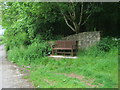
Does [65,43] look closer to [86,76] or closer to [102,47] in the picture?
[102,47]

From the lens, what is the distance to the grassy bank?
4.28m

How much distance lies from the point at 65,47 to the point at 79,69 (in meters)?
3.00

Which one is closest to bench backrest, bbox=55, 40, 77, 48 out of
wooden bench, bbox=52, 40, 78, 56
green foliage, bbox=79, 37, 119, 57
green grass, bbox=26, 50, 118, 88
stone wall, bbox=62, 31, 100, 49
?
wooden bench, bbox=52, 40, 78, 56

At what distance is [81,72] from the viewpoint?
5379 mm

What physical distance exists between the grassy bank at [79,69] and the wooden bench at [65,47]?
46 centimetres

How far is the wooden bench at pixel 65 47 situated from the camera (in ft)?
26.9

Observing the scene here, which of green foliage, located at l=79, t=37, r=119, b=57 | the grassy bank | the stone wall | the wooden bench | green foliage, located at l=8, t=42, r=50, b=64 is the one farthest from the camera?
green foliage, located at l=8, t=42, r=50, b=64

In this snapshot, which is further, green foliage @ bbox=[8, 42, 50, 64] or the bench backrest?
green foliage @ bbox=[8, 42, 50, 64]

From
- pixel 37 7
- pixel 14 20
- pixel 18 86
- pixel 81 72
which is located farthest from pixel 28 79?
pixel 14 20

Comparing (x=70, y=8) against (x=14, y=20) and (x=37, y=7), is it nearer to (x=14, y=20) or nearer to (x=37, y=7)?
(x=37, y=7)

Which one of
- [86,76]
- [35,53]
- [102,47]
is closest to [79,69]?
[86,76]

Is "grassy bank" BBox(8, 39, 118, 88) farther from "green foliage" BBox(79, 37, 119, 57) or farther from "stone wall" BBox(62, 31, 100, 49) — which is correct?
"stone wall" BBox(62, 31, 100, 49)

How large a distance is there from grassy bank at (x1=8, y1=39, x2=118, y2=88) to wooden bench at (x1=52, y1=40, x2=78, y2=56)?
459mm

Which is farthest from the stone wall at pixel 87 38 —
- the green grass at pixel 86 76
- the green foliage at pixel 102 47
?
the green grass at pixel 86 76
